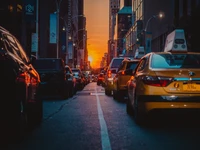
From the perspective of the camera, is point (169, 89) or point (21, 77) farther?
point (169, 89)

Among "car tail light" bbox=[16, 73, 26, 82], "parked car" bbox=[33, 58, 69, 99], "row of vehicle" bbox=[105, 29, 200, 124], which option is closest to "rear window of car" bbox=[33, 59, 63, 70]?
"parked car" bbox=[33, 58, 69, 99]

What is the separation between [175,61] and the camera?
27.2ft

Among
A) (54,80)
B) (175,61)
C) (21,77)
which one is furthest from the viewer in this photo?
(54,80)

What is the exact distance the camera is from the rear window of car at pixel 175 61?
8102 millimetres

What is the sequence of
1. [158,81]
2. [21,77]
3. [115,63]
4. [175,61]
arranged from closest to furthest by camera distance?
[21,77]
[158,81]
[175,61]
[115,63]

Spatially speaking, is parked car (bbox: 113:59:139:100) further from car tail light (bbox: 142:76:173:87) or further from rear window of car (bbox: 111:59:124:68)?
car tail light (bbox: 142:76:173:87)

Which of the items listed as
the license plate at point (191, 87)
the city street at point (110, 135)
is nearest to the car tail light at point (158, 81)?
the license plate at point (191, 87)

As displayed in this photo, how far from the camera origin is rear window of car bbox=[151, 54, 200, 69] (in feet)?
26.6

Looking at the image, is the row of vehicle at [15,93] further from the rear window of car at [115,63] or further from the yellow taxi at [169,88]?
the rear window of car at [115,63]

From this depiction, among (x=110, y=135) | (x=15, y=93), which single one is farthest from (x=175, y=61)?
(x=15, y=93)

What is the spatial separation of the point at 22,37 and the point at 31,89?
38.3m

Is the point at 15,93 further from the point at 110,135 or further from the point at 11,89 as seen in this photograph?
the point at 110,135

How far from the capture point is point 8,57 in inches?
242

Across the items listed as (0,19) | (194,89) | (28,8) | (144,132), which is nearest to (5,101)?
(144,132)
